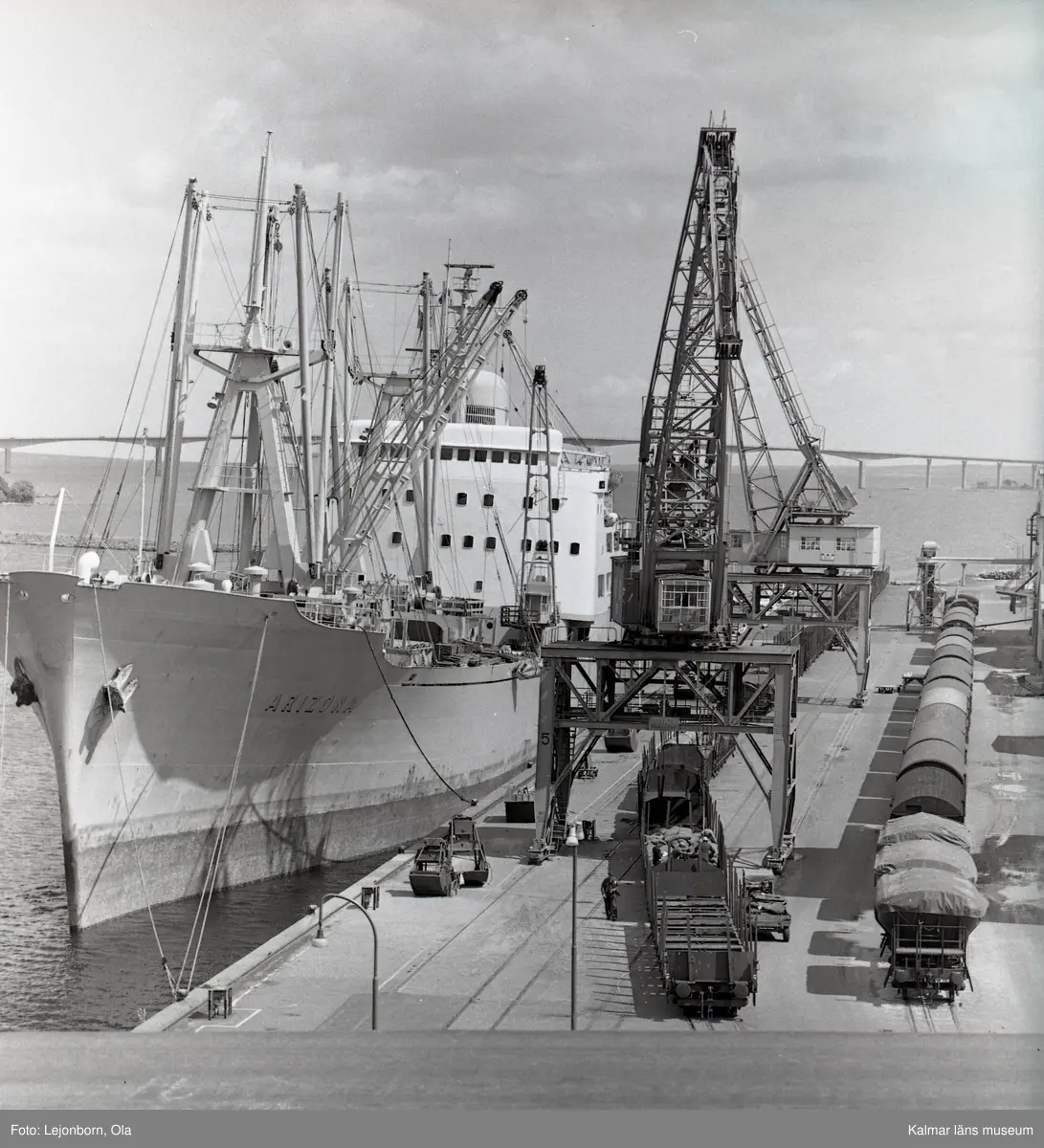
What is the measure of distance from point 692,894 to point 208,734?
37.3ft

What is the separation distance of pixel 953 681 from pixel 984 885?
41.5ft

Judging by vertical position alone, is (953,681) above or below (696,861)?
above

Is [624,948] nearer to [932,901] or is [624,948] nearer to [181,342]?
[932,901]

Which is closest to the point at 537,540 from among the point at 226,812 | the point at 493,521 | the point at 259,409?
the point at 493,521

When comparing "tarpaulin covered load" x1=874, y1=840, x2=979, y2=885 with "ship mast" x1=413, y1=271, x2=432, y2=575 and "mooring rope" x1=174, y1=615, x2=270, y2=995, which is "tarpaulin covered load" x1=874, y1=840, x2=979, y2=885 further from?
"ship mast" x1=413, y1=271, x2=432, y2=575

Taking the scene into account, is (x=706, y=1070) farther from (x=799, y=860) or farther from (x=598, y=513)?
(x=598, y=513)

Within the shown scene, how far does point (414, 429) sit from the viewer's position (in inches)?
1654

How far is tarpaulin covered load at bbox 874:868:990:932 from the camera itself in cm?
2212

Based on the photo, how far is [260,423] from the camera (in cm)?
3697

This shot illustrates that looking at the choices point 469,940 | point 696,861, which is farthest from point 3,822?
point 696,861

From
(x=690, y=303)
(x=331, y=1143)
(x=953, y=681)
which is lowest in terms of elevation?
(x=331, y=1143)

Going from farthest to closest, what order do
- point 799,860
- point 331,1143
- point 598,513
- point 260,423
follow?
point 598,513 → point 260,423 → point 799,860 → point 331,1143

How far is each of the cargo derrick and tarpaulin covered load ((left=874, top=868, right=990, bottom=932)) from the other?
7.50 feet

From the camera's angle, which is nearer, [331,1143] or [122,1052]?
[331,1143]
